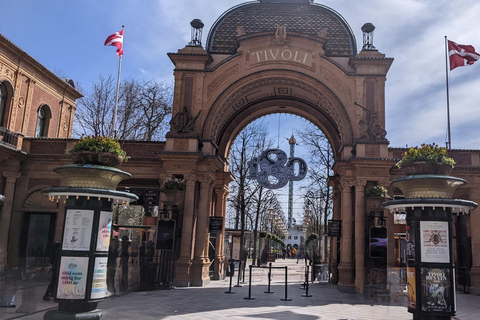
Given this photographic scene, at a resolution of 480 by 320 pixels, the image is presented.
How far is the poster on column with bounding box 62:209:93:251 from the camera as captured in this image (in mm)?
8953

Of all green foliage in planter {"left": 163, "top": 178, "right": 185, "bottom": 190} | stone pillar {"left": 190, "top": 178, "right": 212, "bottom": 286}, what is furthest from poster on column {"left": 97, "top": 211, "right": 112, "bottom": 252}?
stone pillar {"left": 190, "top": 178, "right": 212, "bottom": 286}

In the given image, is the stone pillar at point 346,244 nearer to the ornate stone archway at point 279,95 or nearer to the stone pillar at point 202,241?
the ornate stone archway at point 279,95

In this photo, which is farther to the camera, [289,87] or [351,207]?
[289,87]

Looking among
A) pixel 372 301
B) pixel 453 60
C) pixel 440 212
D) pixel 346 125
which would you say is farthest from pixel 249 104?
pixel 440 212

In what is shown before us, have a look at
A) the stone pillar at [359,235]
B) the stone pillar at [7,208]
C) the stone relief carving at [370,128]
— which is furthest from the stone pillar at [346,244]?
the stone pillar at [7,208]

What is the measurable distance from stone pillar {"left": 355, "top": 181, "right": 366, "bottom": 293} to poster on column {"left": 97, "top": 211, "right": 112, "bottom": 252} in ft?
39.3

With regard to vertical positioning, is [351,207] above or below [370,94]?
below

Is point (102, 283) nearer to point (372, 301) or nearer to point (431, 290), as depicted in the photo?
point (431, 290)

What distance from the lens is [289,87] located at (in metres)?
22.4

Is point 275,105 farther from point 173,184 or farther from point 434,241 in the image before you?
point 434,241

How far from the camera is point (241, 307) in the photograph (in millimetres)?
12758

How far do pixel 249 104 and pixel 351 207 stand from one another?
26.9ft

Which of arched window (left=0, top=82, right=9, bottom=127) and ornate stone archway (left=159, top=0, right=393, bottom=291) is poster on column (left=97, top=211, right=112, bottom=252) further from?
arched window (left=0, top=82, right=9, bottom=127)

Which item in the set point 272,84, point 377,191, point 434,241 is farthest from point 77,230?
point 272,84
